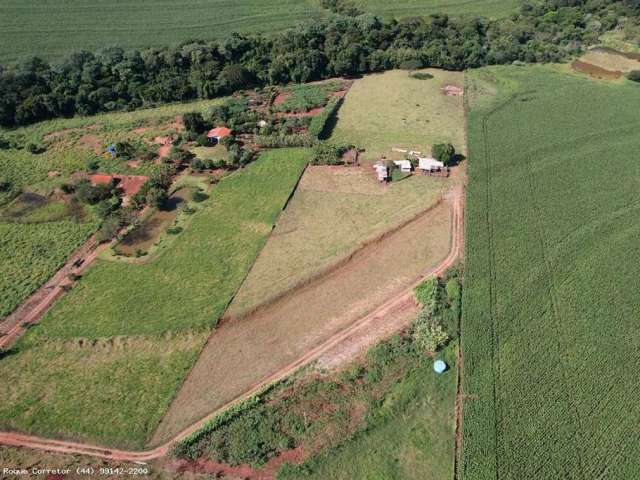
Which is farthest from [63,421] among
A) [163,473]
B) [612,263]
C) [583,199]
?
[583,199]

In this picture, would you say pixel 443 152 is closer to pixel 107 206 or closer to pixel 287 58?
pixel 287 58

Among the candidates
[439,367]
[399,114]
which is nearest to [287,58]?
[399,114]

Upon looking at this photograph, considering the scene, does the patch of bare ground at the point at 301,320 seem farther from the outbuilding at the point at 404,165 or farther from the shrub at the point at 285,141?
the shrub at the point at 285,141

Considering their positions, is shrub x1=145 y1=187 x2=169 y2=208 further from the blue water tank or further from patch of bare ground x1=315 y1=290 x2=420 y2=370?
the blue water tank

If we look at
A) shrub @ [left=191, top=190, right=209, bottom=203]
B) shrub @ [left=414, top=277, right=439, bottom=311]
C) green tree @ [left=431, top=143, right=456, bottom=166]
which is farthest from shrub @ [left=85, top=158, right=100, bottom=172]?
shrub @ [left=414, top=277, right=439, bottom=311]

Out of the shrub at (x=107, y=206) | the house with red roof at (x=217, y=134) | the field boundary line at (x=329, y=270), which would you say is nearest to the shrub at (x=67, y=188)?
the shrub at (x=107, y=206)

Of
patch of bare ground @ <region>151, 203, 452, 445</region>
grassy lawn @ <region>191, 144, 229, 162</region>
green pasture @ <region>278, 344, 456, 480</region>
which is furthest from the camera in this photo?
grassy lawn @ <region>191, 144, 229, 162</region>
